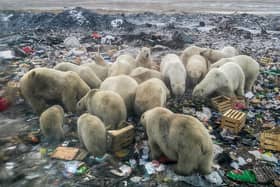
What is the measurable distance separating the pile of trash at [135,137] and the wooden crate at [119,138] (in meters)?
0.11

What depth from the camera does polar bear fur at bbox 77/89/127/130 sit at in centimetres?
714

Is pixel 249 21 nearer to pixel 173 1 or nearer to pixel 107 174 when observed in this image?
pixel 173 1

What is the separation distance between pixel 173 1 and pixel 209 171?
26.1 metres

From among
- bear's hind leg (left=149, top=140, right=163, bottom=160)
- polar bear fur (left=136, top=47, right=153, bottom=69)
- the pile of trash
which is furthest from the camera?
polar bear fur (left=136, top=47, right=153, bottom=69)

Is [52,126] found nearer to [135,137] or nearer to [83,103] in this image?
[83,103]

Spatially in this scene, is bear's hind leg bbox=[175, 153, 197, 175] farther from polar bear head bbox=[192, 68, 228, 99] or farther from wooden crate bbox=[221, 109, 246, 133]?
polar bear head bbox=[192, 68, 228, 99]

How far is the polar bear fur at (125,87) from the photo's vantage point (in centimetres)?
798

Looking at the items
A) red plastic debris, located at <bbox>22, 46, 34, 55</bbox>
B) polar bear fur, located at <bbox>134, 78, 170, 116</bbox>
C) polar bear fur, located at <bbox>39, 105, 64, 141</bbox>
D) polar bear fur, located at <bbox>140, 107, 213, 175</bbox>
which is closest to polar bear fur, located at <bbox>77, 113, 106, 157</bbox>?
polar bear fur, located at <bbox>39, 105, 64, 141</bbox>

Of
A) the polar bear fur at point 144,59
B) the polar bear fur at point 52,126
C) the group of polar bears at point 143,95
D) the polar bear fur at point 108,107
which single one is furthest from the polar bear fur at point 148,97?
the polar bear fur at point 144,59

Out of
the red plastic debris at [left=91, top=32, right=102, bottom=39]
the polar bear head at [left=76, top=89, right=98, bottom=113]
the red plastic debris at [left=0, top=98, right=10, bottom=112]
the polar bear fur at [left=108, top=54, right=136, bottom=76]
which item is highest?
the polar bear fur at [left=108, top=54, right=136, bottom=76]

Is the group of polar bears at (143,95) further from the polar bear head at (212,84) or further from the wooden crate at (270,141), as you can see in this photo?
the wooden crate at (270,141)

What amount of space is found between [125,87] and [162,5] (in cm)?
2111

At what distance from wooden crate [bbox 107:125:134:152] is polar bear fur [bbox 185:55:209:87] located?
3.61 meters

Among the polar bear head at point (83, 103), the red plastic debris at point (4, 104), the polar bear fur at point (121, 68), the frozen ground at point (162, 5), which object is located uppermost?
the frozen ground at point (162, 5)
